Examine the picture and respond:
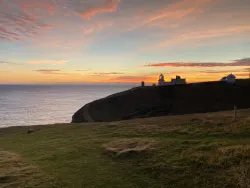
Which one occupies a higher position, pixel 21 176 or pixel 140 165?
pixel 140 165

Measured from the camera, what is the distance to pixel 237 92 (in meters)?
70.8

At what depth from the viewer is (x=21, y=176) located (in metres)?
16.4

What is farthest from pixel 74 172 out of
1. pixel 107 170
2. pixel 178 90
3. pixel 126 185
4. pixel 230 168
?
pixel 178 90

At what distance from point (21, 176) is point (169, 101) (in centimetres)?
5886

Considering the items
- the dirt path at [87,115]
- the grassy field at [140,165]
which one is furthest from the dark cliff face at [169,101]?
the grassy field at [140,165]

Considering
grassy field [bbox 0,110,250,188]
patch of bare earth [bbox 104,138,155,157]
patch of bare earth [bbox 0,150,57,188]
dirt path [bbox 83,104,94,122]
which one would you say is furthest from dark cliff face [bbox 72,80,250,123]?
patch of bare earth [bbox 0,150,57,188]

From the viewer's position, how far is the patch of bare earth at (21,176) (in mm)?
14758

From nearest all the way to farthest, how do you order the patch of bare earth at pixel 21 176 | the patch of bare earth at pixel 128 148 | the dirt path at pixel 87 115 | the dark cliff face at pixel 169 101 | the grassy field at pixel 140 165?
the grassy field at pixel 140 165, the patch of bare earth at pixel 21 176, the patch of bare earth at pixel 128 148, the dark cliff face at pixel 169 101, the dirt path at pixel 87 115

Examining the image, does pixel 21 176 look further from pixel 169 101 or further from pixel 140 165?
pixel 169 101

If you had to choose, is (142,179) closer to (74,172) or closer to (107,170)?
(107,170)

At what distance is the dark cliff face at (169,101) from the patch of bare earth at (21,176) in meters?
47.3

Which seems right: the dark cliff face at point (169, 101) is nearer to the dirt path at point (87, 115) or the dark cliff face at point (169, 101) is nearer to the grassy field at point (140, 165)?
the dirt path at point (87, 115)

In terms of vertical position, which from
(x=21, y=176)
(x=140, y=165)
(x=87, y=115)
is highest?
(x=140, y=165)

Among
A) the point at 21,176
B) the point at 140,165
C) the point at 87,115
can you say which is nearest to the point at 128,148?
the point at 140,165
